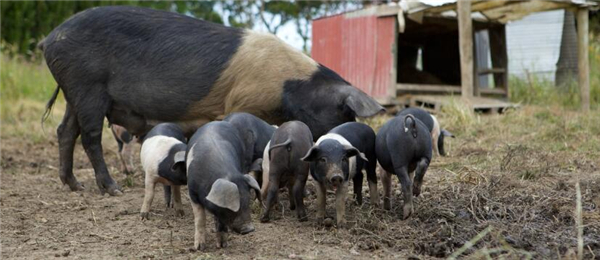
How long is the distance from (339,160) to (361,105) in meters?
1.19

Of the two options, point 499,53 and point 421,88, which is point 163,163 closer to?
point 421,88

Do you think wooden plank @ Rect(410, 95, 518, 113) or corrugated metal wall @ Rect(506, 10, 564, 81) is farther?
corrugated metal wall @ Rect(506, 10, 564, 81)

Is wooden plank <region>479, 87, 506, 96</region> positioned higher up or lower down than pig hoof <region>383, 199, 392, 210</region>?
higher up

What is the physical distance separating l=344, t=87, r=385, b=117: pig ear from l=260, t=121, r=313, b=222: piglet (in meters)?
0.82

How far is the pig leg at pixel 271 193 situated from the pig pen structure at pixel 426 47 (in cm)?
550

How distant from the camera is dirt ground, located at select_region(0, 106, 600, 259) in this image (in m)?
3.52

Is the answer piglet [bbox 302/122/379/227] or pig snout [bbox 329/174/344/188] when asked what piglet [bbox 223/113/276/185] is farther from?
pig snout [bbox 329/174/344/188]

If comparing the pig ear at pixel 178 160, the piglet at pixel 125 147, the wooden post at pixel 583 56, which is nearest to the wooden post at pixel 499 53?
the wooden post at pixel 583 56

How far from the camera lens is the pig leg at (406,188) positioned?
4031 mm

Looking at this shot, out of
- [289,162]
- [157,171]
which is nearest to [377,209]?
[289,162]

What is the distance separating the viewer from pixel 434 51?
12.8m

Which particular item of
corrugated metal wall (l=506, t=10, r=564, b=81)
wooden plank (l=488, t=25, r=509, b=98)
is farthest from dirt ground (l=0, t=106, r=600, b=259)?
corrugated metal wall (l=506, t=10, r=564, b=81)

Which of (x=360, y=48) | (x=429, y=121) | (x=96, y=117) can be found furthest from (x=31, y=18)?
(x=429, y=121)

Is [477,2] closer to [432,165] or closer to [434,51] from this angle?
[434,51]
